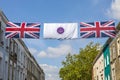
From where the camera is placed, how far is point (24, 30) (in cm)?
2727

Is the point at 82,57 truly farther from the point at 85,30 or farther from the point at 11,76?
the point at 85,30

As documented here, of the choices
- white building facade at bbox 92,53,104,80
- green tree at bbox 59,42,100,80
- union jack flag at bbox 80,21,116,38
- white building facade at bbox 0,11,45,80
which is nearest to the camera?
union jack flag at bbox 80,21,116,38

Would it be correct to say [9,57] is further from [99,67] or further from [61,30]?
[99,67]

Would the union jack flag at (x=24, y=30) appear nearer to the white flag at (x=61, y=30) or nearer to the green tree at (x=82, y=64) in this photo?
the white flag at (x=61, y=30)

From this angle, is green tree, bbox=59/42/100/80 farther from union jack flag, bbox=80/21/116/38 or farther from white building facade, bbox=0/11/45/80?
union jack flag, bbox=80/21/116/38

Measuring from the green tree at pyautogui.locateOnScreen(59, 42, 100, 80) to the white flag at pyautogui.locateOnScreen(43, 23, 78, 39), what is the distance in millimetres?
34636

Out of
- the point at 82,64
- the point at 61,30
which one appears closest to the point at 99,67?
the point at 82,64

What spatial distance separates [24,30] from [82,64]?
35750 millimetres

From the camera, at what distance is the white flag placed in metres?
26.5

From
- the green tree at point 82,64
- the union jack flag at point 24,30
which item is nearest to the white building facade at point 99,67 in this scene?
the green tree at point 82,64

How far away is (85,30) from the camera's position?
86.9ft

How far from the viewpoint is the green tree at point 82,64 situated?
61.2 meters

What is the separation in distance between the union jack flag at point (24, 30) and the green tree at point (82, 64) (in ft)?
114

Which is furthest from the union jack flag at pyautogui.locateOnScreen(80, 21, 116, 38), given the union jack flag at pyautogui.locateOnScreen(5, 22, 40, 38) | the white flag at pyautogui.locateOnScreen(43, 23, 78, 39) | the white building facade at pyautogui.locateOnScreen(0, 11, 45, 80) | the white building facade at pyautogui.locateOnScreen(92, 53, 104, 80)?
the white building facade at pyautogui.locateOnScreen(92, 53, 104, 80)
